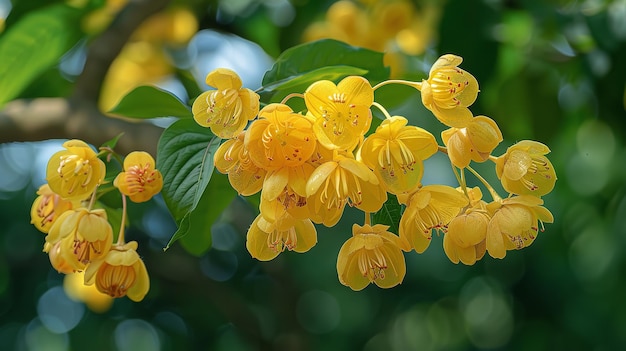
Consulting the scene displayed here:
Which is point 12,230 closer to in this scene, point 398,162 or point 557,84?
point 557,84

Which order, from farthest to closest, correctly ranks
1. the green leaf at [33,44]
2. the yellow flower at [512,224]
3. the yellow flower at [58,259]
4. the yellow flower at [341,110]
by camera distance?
the green leaf at [33,44], the yellow flower at [58,259], the yellow flower at [512,224], the yellow flower at [341,110]

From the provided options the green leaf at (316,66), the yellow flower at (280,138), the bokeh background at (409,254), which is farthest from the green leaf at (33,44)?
the yellow flower at (280,138)

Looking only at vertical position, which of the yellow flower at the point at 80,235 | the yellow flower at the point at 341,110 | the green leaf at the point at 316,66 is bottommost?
the yellow flower at the point at 80,235

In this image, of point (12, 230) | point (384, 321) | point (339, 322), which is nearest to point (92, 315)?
point (12, 230)

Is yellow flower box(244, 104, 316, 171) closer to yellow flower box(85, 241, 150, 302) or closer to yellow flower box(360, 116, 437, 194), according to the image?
yellow flower box(360, 116, 437, 194)

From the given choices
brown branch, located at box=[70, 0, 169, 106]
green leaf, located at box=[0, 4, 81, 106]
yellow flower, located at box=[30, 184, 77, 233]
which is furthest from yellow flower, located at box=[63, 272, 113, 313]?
yellow flower, located at box=[30, 184, 77, 233]

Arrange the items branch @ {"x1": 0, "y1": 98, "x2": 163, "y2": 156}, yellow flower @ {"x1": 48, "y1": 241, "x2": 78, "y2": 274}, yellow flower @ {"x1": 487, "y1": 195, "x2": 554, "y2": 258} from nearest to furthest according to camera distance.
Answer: yellow flower @ {"x1": 487, "y1": 195, "x2": 554, "y2": 258}
yellow flower @ {"x1": 48, "y1": 241, "x2": 78, "y2": 274}
branch @ {"x1": 0, "y1": 98, "x2": 163, "y2": 156}

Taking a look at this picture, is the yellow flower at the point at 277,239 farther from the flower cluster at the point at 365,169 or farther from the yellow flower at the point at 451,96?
the yellow flower at the point at 451,96
